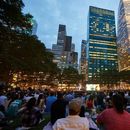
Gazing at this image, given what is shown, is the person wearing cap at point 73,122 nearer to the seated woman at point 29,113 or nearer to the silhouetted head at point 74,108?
the silhouetted head at point 74,108

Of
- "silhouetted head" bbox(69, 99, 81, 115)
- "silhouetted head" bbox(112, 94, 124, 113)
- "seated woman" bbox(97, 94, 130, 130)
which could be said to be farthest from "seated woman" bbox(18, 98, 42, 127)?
"silhouetted head" bbox(69, 99, 81, 115)

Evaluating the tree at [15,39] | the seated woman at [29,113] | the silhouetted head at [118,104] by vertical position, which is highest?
the tree at [15,39]

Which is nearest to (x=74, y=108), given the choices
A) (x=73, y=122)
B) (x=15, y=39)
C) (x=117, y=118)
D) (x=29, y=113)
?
(x=73, y=122)

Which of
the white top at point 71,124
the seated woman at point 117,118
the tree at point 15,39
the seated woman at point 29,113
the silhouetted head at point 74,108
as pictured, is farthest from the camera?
the tree at point 15,39

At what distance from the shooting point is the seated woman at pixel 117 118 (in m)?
4.95

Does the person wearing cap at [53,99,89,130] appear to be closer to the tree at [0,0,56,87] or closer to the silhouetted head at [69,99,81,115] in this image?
the silhouetted head at [69,99,81,115]

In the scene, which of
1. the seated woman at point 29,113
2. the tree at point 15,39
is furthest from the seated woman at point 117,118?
the tree at point 15,39

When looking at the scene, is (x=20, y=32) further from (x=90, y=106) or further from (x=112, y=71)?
(x=112, y=71)

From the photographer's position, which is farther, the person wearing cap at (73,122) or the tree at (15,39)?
the tree at (15,39)

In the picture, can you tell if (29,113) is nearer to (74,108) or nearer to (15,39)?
(74,108)

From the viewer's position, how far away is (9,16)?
2148 cm

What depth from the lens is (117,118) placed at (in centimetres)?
502

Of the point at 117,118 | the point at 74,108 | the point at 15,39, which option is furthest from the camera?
the point at 15,39

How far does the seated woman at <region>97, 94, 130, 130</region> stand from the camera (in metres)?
4.95
